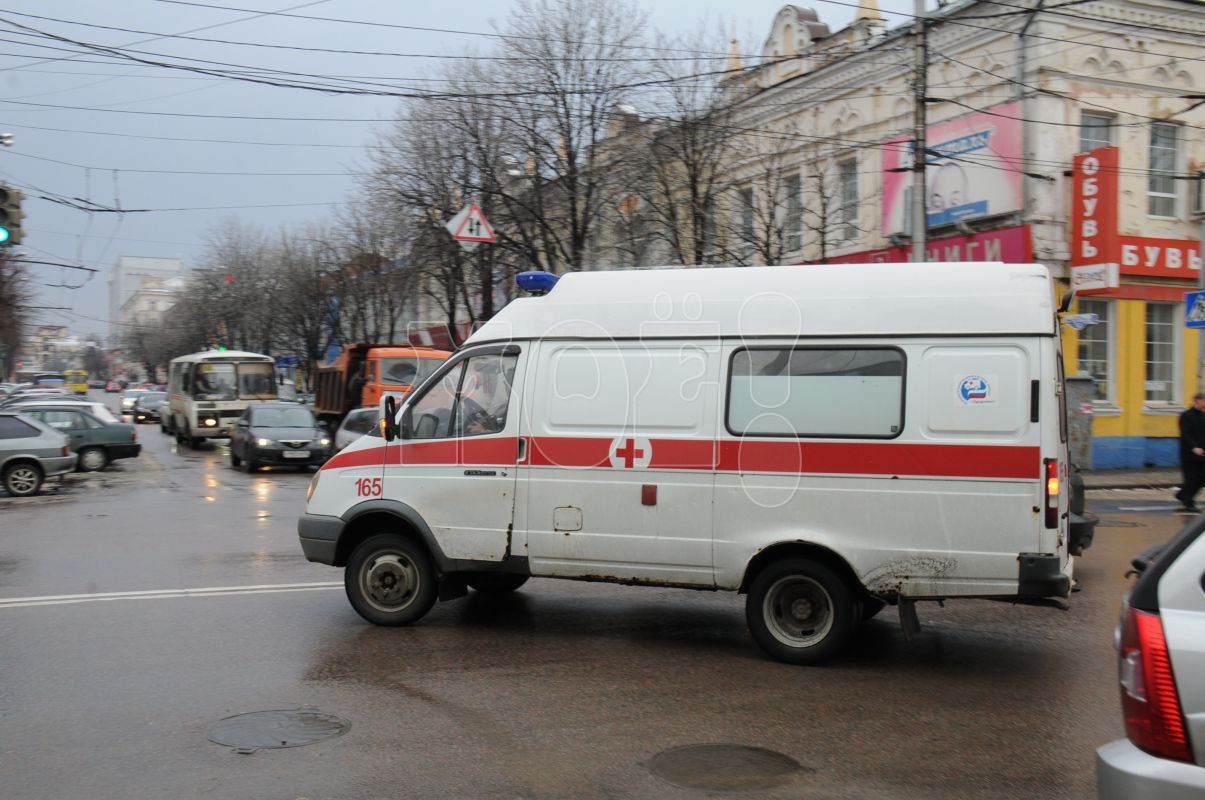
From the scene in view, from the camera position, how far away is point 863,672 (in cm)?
680

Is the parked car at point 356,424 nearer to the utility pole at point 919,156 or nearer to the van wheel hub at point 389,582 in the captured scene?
the utility pole at point 919,156

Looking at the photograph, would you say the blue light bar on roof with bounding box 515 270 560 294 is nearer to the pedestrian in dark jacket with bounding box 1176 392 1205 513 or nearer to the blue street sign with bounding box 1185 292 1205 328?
the pedestrian in dark jacket with bounding box 1176 392 1205 513

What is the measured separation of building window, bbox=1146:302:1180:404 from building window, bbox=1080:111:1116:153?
12.4 feet

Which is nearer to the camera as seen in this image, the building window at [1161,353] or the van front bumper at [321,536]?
the van front bumper at [321,536]

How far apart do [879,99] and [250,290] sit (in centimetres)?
4156

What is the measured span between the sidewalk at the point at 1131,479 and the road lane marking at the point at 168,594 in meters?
15.2

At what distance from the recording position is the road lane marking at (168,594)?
29.3 feet

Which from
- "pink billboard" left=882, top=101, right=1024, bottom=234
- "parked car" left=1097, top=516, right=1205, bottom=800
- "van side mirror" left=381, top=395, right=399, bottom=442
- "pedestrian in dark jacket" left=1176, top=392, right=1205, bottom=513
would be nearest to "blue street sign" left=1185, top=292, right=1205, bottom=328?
"pedestrian in dark jacket" left=1176, top=392, right=1205, bottom=513

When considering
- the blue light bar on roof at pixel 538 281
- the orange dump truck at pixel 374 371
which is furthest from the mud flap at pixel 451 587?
the orange dump truck at pixel 374 371

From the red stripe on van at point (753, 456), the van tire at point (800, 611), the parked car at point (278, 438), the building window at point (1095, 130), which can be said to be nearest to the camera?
the red stripe on van at point (753, 456)

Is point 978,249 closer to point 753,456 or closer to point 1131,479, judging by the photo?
point 1131,479

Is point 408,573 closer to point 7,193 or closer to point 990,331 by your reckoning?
point 990,331

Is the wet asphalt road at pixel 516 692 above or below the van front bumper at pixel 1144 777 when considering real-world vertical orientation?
below

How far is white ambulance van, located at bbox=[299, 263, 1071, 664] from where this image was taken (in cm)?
641
